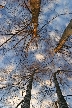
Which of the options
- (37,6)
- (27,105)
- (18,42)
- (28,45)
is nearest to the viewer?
(27,105)

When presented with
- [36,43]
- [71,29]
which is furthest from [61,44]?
[71,29]

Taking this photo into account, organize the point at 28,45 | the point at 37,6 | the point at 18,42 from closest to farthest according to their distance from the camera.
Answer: the point at 37,6 → the point at 18,42 → the point at 28,45

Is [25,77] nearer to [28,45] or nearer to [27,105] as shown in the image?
[28,45]

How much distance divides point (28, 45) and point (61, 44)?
7.27 ft

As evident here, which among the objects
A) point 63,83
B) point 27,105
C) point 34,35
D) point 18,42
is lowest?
point 27,105

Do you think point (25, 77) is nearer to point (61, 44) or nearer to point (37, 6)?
point (61, 44)

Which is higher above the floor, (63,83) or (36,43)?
(36,43)

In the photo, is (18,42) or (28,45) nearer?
(18,42)

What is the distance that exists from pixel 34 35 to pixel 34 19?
2020 millimetres

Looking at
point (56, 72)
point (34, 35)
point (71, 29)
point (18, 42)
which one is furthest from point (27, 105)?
point (56, 72)

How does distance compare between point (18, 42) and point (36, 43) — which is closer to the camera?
point (18, 42)

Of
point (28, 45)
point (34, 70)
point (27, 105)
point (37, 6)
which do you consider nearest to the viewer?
point (27, 105)

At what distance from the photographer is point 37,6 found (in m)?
9.92

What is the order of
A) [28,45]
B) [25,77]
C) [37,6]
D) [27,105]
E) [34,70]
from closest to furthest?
[27,105] → [37,6] → [28,45] → [25,77] → [34,70]
